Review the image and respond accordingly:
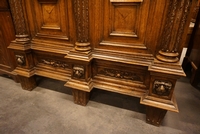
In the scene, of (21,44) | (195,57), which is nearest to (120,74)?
(21,44)

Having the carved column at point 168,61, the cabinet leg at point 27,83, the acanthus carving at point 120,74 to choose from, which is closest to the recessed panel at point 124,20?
the carved column at point 168,61

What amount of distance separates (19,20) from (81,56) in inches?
33.7

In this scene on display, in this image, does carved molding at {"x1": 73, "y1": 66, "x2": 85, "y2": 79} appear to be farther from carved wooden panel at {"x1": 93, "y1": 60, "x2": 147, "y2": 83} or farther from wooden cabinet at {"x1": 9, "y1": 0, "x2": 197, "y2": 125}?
carved wooden panel at {"x1": 93, "y1": 60, "x2": 147, "y2": 83}

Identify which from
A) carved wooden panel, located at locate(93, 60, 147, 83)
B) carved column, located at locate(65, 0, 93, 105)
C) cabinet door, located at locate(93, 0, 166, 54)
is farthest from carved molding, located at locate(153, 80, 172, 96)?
carved column, located at locate(65, 0, 93, 105)

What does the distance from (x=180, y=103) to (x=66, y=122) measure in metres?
1.26

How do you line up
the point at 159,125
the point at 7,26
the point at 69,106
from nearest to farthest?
the point at 159,125 < the point at 69,106 < the point at 7,26

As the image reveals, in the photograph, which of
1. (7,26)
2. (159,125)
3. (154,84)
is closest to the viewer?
(154,84)

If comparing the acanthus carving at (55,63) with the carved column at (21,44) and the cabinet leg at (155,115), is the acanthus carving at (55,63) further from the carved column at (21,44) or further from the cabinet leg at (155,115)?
the cabinet leg at (155,115)

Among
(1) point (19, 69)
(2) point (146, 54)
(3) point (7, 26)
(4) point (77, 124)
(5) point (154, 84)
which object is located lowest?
(4) point (77, 124)

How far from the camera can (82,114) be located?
1308mm

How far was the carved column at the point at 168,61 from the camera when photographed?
2.95ft

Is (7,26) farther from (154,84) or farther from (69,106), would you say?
(154,84)

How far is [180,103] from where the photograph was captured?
4.91 ft

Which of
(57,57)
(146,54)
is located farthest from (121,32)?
(57,57)
